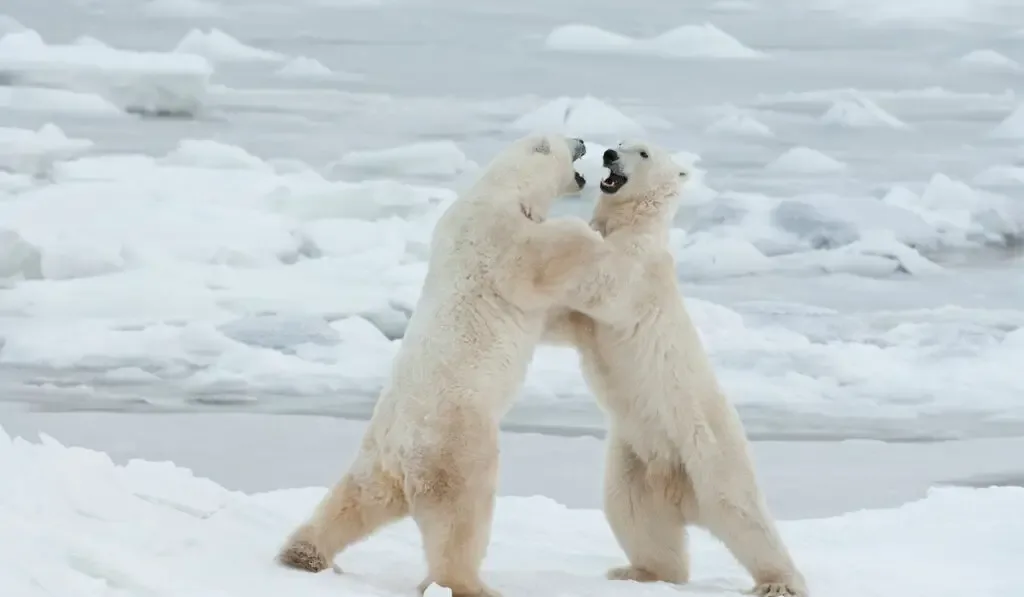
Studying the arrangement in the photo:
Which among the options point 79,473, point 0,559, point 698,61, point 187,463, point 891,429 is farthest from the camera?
point 698,61

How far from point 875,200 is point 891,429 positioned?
1547mm

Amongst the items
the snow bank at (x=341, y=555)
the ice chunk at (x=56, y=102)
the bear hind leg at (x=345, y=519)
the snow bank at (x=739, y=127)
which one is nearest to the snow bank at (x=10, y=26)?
the ice chunk at (x=56, y=102)

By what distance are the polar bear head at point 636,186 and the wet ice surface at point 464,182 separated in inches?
127

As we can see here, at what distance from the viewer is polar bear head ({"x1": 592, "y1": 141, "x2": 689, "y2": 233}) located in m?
4.32

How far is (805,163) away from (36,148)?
5066 millimetres

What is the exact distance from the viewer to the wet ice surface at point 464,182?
25.0ft

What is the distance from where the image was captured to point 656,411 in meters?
4.17

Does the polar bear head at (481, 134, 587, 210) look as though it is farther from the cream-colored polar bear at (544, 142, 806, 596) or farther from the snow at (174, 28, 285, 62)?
→ the snow at (174, 28, 285, 62)

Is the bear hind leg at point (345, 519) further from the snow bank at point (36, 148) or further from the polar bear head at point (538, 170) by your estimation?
the snow bank at point (36, 148)

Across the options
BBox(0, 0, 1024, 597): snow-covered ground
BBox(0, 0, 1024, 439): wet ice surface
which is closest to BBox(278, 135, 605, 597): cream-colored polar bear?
BBox(0, 0, 1024, 597): snow-covered ground

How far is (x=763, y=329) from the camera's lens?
7754 mm

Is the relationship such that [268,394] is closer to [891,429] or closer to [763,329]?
[763,329]

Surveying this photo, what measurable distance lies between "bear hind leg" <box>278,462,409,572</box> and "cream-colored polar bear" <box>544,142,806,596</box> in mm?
876

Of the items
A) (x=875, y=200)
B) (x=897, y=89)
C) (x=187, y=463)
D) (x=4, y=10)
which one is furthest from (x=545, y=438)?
(x=4, y=10)
